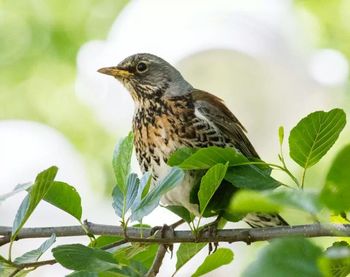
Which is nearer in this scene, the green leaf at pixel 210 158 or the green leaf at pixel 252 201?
the green leaf at pixel 252 201

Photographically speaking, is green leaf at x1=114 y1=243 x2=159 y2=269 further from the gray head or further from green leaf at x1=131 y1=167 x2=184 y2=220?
the gray head

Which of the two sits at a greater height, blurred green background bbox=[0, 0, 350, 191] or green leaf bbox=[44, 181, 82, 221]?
blurred green background bbox=[0, 0, 350, 191]

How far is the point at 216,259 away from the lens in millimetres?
1873

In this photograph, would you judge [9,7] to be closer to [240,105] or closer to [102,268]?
[240,105]

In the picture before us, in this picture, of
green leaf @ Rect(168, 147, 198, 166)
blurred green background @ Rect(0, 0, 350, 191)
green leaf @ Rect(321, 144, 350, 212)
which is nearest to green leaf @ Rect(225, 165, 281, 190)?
green leaf @ Rect(168, 147, 198, 166)

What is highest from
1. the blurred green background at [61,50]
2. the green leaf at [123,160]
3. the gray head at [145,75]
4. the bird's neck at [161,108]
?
the blurred green background at [61,50]

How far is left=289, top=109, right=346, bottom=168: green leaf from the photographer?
1.88 metres

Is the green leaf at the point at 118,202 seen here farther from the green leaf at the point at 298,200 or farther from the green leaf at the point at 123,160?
the green leaf at the point at 298,200

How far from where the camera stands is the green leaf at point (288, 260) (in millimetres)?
1104

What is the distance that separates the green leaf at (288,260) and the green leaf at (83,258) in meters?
0.71

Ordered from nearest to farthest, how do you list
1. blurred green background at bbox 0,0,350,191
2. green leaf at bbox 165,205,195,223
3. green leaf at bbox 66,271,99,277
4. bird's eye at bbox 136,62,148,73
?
1. green leaf at bbox 66,271,99,277
2. green leaf at bbox 165,205,195,223
3. bird's eye at bbox 136,62,148,73
4. blurred green background at bbox 0,0,350,191

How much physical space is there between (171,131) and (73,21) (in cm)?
587

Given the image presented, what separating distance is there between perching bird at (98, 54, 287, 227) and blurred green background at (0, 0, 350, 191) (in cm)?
492

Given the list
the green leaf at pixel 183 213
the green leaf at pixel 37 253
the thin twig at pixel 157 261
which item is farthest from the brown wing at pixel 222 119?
the green leaf at pixel 37 253
